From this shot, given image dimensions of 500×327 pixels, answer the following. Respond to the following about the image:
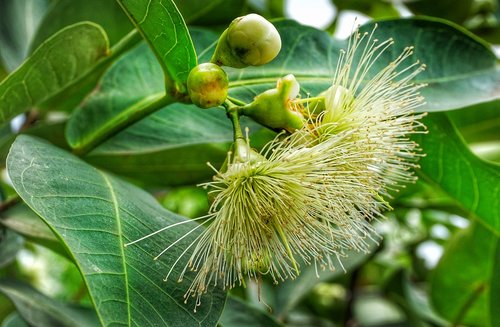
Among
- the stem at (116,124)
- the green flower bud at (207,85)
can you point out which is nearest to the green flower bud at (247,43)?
the green flower bud at (207,85)

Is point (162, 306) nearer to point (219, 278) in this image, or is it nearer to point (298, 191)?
point (219, 278)

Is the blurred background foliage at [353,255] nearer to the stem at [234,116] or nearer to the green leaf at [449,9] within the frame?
the green leaf at [449,9]

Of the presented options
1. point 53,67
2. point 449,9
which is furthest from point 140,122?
point 449,9

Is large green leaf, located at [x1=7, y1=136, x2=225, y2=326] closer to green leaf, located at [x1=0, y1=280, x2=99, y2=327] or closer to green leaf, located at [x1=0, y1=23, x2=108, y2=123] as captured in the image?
green leaf, located at [x1=0, y1=23, x2=108, y2=123]

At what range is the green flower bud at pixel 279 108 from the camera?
87 centimetres

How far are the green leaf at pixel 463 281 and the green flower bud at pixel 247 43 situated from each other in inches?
36.9

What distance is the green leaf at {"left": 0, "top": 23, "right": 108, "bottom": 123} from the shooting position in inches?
38.1

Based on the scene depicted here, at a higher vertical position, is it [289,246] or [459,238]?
[289,246]

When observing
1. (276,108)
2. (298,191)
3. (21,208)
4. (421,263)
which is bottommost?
(421,263)

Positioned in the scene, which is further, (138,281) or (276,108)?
(276,108)

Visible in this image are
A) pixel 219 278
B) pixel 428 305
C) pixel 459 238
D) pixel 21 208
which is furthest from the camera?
pixel 428 305

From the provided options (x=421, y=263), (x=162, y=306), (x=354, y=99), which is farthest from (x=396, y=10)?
(x=162, y=306)

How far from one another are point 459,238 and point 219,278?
0.95m

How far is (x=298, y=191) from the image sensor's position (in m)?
0.89
